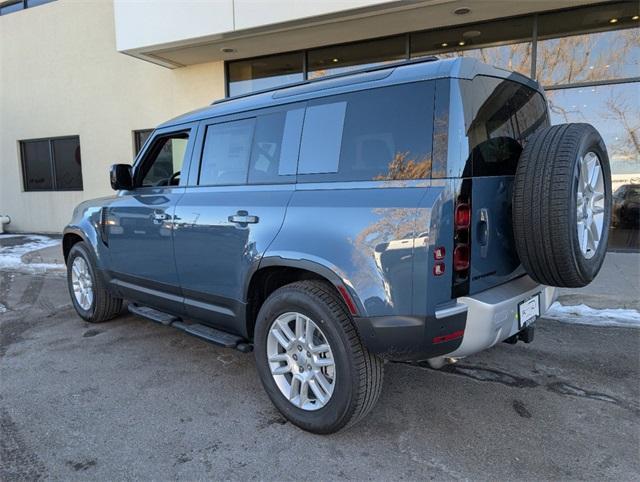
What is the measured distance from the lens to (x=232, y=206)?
3135mm

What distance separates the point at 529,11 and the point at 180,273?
→ 639cm

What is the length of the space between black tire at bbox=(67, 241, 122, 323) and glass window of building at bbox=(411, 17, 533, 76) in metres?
5.95

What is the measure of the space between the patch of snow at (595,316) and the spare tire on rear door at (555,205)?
8.15 ft

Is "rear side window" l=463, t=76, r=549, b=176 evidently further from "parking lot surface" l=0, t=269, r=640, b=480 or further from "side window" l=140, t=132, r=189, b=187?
"side window" l=140, t=132, r=189, b=187

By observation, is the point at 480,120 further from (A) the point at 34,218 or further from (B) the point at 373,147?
(A) the point at 34,218

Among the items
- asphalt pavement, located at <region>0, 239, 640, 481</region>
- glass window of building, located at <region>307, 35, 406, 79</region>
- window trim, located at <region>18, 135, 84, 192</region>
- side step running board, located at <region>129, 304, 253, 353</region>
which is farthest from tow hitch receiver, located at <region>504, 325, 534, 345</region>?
window trim, located at <region>18, 135, 84, 192</region>

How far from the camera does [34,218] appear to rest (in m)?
12.3

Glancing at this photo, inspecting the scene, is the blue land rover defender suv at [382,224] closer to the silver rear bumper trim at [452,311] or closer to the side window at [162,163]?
the silver rear bumper trim at [452,311]

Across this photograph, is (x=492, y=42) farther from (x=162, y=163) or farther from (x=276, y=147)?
(x=276, y=147)

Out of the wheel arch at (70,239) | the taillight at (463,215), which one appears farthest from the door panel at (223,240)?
the wheel arch at (70,239)

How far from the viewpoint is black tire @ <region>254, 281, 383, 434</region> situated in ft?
8.25

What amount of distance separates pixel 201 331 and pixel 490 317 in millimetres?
2095

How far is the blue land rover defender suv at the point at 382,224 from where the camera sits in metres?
2.32

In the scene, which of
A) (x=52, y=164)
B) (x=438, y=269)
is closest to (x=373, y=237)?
(x=438, y=269)
